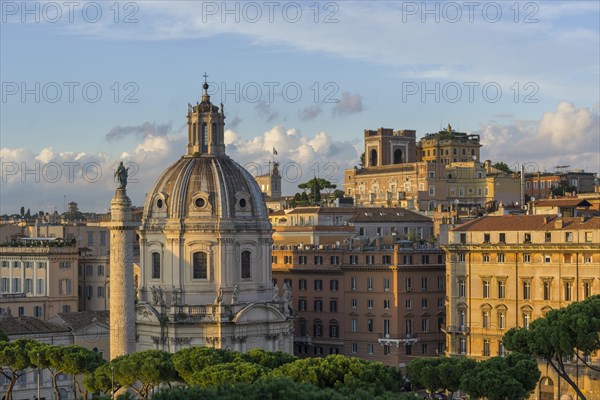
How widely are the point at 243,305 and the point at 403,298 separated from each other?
54.7 ft

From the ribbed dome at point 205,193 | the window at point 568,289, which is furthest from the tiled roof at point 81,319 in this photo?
the window at point 568,289

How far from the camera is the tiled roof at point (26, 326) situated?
98.3 m

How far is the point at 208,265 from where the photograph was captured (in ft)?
339

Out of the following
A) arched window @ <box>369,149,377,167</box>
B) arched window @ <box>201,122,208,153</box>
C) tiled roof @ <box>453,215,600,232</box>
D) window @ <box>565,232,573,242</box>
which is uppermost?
arched window @ <box>369,149,377,167</box>

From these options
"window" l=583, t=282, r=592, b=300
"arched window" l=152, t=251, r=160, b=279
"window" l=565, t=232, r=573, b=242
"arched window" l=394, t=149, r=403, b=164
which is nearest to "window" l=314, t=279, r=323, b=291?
"arched window" l=152, t=251, r=160, b=279

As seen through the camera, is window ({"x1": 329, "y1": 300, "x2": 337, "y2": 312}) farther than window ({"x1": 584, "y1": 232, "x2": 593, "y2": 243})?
Yes

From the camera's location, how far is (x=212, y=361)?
78.2 meters

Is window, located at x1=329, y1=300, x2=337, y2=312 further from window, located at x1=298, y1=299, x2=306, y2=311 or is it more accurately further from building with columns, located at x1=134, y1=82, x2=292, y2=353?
building with columns, located at x1=134, y1=82, x2=292, y2=353

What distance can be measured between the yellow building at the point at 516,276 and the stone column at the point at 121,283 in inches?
1031

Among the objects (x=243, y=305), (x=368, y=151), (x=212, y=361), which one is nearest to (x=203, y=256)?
(x=243, y=305)

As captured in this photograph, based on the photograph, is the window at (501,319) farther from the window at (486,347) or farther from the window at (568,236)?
the window at (568,236)

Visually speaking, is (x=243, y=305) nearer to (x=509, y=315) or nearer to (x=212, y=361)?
(x=509, y=315)

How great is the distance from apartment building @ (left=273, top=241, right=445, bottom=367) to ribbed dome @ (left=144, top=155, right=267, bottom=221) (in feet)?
45.0

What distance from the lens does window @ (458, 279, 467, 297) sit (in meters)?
104
